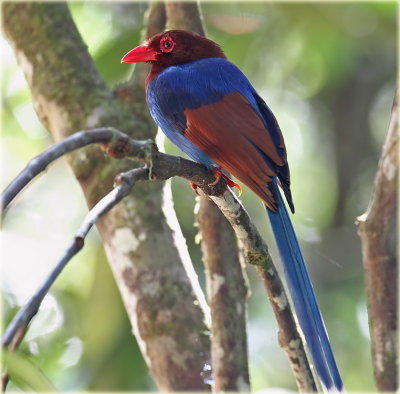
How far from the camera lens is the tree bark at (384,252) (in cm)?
345

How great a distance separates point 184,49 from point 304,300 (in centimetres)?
153

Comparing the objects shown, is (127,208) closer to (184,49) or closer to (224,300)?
(224,300)

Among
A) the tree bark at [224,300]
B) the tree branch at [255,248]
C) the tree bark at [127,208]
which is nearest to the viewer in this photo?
the tree branch at [255,248]

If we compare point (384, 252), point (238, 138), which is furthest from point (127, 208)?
point (384, 252)

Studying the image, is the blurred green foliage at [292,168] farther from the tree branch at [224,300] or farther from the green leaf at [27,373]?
the green leaf at [27,373]

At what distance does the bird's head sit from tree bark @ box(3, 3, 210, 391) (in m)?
0.31

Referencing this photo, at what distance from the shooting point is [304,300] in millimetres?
3076

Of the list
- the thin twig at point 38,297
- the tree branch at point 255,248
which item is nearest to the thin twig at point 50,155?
the thin twig at point 38,297

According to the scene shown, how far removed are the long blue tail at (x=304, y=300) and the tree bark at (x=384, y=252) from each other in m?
0.43

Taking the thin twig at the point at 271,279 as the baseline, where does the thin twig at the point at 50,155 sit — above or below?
above

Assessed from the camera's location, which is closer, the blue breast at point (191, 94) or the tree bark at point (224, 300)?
the tree bark at point (224, 300)

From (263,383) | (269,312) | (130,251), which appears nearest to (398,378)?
(130,251)

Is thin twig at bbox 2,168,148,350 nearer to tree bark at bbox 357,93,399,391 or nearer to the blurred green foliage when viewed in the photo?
tree bark at bbox 357,93,399,391

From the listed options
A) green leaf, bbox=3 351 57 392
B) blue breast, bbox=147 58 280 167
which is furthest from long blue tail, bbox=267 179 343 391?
green leaf, bbox=3 351 57 392
